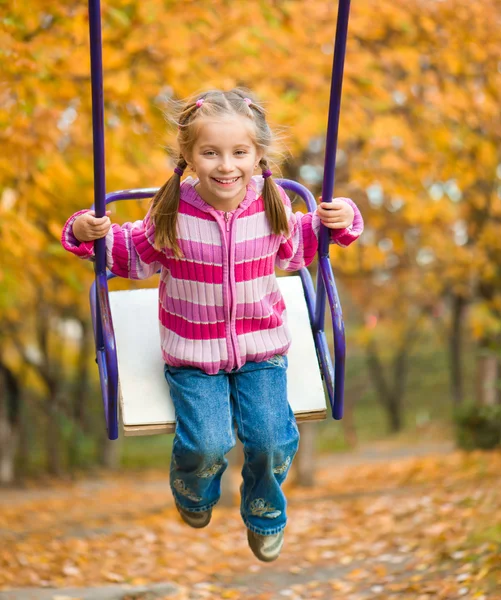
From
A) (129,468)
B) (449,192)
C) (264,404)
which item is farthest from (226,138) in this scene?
(129,468)

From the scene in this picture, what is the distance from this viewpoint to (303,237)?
2994 mm

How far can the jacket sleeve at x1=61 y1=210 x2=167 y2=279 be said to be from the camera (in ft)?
9.18

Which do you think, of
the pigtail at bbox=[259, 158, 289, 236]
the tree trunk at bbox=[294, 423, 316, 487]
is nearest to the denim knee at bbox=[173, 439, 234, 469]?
the pigtail at bbox=[259, 158, 289, 236]

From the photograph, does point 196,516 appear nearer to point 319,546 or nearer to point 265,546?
point 265,546

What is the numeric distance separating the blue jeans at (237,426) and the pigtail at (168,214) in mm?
431

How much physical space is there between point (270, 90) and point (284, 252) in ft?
11.0

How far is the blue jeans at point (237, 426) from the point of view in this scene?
280cm

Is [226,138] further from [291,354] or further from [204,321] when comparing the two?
[291,354]

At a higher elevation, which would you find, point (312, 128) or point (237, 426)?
point (312, 128)

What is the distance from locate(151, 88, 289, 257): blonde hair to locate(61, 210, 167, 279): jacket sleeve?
0.08m

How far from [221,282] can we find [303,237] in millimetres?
388

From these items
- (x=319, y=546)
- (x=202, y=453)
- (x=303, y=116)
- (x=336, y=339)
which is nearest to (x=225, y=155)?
(x=336, y=339)

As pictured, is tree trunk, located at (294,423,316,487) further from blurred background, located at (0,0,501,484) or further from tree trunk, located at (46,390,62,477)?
tree trunk, located at (46,390,62,477)

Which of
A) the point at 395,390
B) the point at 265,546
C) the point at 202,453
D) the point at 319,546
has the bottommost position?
the point at 395,390
